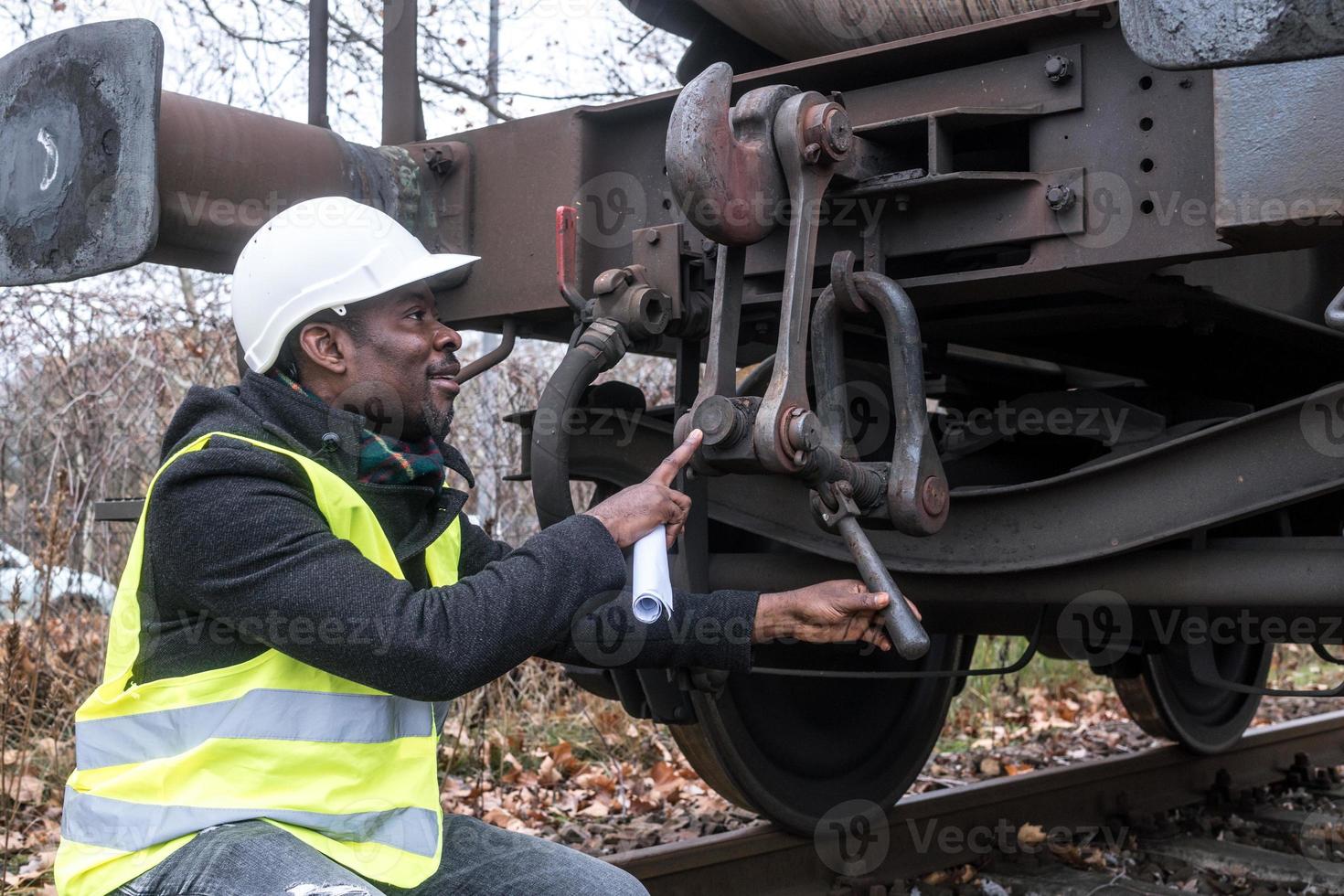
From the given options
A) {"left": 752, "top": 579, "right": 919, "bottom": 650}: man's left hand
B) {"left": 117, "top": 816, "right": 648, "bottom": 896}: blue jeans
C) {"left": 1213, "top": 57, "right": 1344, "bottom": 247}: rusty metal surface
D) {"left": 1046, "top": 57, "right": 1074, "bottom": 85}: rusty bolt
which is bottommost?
{"left": 117, "top": 816, "right": 648, "bottom": 896}: blue jeans

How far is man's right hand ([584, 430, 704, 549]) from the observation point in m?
2.13

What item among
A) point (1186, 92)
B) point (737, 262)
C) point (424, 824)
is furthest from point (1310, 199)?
point (424, 824)

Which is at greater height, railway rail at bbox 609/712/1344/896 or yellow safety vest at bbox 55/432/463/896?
yellow safety vest at bbox 55/432/463/896

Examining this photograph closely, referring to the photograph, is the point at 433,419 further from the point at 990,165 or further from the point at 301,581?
the point at 990,165

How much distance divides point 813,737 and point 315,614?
2.27 metres

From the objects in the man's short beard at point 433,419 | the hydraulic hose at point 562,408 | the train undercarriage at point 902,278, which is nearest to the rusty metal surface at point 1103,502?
the train undercarriage at point 902,278

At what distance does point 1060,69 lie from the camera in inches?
92.6

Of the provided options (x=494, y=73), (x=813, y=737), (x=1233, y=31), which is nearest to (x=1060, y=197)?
(x=1233, y=31)

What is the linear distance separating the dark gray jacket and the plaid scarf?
0.06 feet

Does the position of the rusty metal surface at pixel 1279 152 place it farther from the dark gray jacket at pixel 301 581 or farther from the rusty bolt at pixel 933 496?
the dark gray jacket at pixel 301 581

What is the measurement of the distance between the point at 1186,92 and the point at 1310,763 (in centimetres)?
401

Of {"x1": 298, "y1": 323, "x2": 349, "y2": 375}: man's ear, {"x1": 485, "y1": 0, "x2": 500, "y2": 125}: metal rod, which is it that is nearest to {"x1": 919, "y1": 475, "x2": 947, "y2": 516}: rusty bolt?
{"x1": 298, "y1": 323, "x2": 349, "y2": 375}: man's ear

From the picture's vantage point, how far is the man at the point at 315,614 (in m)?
1.83

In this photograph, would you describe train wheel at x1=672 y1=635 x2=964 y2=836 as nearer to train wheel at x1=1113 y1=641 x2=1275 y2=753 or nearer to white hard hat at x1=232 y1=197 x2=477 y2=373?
train wheel at x1=1113 y1=641 x2=1275 y2=753
